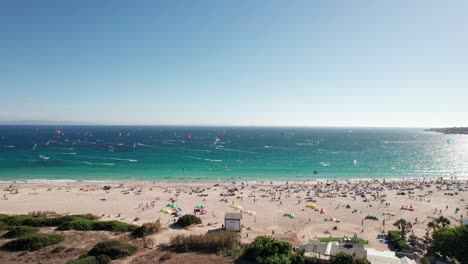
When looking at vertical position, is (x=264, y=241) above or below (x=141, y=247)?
above

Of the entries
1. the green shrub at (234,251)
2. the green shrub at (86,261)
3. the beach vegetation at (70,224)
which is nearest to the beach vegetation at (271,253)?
the green shrub at (234,251)

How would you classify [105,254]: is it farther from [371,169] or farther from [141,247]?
[371,169]

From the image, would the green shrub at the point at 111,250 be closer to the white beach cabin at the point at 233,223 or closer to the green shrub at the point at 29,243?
the green shrub at the point at 29,243

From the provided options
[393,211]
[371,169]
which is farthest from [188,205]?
[371,169]

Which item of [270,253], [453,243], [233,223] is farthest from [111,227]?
[453,243]

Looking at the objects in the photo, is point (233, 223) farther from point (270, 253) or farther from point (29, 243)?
point (29, 243)

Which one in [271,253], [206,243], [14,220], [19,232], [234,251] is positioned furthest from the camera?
[14,220]
